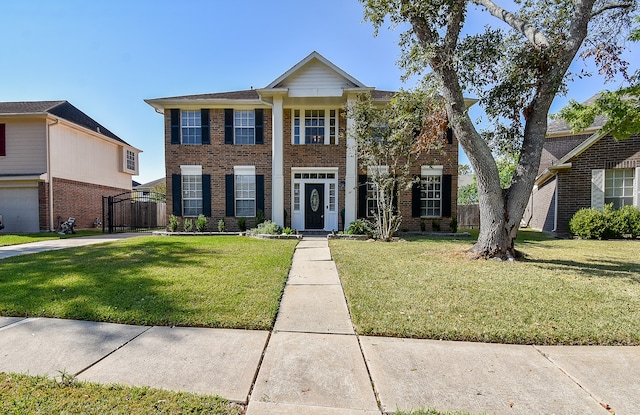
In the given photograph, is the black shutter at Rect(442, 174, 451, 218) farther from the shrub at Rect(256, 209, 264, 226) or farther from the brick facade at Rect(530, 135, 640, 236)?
the shrub at Rect(256, 209, 264, 226)

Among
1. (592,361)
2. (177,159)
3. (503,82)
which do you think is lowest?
(592,361)

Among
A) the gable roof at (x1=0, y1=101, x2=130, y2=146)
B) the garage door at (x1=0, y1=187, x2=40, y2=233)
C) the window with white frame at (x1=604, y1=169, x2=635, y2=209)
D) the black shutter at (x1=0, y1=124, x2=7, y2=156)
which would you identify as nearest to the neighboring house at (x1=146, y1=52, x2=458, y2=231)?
the window with white frame at (x1=604, y1=169, x2=635, y2=209)

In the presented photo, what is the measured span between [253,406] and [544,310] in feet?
12.0

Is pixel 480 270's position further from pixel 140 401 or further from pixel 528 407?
pixel 140 401

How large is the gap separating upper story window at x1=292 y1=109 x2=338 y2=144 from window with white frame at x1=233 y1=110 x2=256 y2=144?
71.0 inches

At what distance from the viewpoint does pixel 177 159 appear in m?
12.9

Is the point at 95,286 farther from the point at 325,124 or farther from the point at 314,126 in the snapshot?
the point at 325,124

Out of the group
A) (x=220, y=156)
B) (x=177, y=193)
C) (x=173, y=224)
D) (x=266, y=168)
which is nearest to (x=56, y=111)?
(x=177, y=193)

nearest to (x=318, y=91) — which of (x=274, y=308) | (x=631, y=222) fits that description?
(x=274, y=308)

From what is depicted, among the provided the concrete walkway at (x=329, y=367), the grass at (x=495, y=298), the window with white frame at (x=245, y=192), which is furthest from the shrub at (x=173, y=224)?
the concrete walkway at (x=329, y=367)

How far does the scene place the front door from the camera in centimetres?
1295

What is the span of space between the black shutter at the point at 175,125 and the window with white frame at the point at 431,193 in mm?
10591

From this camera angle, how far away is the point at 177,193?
12984 millimetres

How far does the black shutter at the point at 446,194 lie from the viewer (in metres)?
13.0
